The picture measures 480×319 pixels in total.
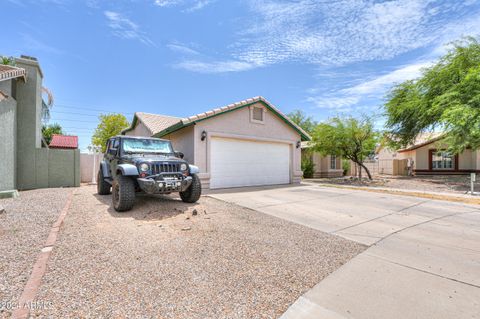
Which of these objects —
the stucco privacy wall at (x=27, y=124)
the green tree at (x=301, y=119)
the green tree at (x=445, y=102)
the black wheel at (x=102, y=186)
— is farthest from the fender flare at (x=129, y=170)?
the green tree at (x=301, y=119)

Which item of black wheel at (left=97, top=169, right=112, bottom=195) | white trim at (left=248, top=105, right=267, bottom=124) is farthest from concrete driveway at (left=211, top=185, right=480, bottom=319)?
white trim at (left=248, top=105, right=267, bottom=124)

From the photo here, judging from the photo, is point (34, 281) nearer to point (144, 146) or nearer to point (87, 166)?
point (144, 146)

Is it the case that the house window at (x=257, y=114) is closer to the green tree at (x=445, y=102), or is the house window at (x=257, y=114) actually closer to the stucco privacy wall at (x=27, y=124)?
the green tree at (x=445, y=102)

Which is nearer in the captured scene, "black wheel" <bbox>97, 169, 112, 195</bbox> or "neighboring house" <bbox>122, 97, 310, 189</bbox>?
"black wheel" <bbox>97, 169, 112, 195</bbox>

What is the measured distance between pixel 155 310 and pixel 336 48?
497 inches

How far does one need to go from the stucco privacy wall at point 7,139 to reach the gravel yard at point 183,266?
5438 millimetres

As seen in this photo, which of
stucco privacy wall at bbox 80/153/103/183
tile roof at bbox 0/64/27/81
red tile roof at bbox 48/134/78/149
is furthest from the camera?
red tile roof at bbox 48/134/78/149

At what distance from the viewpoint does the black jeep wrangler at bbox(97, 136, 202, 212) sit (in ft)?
18.4

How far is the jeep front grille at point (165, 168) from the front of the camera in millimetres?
5883

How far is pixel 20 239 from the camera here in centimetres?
386

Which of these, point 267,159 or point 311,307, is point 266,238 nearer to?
point 311,307

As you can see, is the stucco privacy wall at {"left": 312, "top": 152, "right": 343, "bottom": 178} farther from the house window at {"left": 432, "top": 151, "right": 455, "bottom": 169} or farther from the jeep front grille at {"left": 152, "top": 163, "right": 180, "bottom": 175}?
the jeep front grille at {"left": 152, "top": 163, "right": 180, "bottom": 175}

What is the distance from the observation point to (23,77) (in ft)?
31.7

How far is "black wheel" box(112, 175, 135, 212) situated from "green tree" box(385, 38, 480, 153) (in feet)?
47.9
